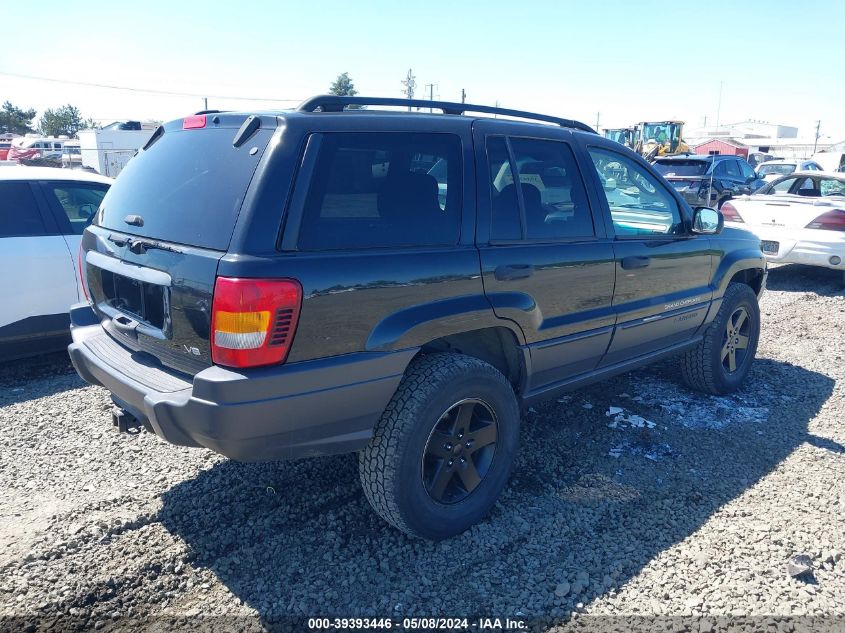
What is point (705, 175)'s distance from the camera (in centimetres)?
1496

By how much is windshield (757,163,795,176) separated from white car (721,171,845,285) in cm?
1289

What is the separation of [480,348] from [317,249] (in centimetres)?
116

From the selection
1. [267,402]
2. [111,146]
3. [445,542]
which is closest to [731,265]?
[445,542]

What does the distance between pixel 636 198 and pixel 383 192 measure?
211cm

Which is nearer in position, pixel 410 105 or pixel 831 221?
pixel 410 105

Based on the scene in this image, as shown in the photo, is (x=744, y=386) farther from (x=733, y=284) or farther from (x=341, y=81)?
(x=341, y=81)

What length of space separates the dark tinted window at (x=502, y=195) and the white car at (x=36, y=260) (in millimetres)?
3545

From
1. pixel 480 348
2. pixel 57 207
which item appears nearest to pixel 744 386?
pixel 480 348

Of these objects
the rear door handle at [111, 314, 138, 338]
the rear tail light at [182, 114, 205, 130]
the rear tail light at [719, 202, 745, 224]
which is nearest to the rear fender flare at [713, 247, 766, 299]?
the rear tail light at [182, 114, 205, 130]

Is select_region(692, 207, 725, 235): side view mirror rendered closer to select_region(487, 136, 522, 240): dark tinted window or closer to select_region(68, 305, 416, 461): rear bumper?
select_region(487, 136, 522, 240): dark tinted window

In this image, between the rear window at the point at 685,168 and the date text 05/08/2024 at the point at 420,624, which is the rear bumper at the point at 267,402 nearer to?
the date text 05/08/2024 at the point at 420,624

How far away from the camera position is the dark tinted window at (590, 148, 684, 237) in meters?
3.92

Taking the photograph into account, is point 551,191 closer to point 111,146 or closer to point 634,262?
point 634,262

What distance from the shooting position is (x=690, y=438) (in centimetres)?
413
